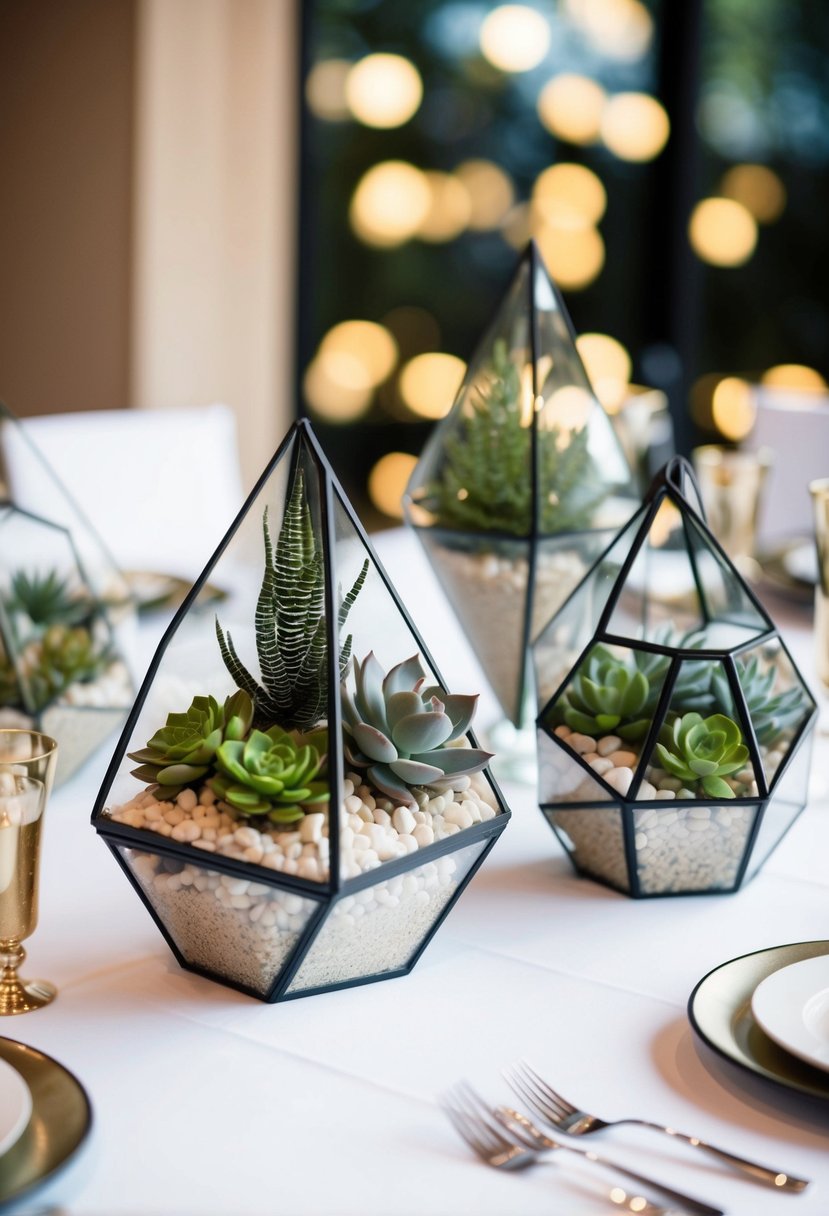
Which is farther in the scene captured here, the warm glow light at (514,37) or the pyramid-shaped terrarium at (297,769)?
the warm glow light at (514,37)

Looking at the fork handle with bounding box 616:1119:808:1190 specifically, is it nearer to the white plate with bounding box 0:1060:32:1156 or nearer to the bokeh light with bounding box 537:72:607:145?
the white plate with bounding box 0:1060:32:1156

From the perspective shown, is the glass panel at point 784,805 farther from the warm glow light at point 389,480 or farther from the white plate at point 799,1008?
the warm glow light at point 389,480

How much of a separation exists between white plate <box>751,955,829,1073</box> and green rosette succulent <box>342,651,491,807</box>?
0.22 metres

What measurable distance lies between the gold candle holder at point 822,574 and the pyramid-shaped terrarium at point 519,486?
174 mm

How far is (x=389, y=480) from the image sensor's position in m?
3.95

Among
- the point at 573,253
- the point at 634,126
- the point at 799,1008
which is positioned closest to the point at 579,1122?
the point at 799,1008

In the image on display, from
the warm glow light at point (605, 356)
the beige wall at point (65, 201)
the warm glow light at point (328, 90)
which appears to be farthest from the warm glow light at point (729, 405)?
the beige wall at point (65, 201)

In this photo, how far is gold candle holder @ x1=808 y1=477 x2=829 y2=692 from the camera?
117 centimetres

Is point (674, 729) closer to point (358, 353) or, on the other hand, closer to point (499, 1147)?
point (499, 1147)

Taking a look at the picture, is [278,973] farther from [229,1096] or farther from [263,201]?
[263,201]

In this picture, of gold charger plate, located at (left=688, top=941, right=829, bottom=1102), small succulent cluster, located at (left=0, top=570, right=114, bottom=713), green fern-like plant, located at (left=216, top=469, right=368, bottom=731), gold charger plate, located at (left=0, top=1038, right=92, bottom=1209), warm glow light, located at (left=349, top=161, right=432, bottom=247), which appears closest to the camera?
gold charger plate, located at (left=0, top=1038, right=92, bottom=1209)

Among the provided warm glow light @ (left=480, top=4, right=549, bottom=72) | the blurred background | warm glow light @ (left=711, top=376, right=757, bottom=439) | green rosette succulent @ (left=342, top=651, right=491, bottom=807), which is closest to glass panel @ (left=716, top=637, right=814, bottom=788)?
green rosette succulent @ (left=342, top=651, right=491, bottom=807)

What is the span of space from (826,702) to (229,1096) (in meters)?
0.92

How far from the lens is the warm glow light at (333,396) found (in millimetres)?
3883
